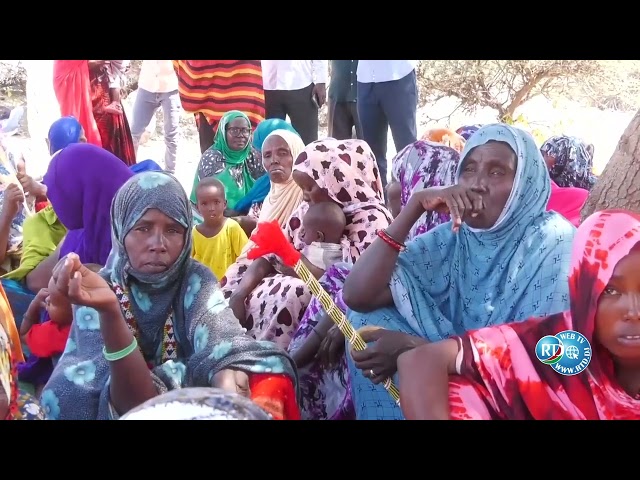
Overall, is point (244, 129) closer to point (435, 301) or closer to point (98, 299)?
point (435, 301)

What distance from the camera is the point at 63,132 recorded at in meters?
4.64

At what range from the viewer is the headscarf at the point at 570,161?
4.06 meters

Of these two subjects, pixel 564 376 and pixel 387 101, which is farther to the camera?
pixel 387 101

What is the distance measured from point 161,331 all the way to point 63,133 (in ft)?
7.43

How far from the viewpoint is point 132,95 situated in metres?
5.27

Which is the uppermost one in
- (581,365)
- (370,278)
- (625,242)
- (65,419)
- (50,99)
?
(50,99)

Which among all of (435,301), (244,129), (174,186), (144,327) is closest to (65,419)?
(144,327)

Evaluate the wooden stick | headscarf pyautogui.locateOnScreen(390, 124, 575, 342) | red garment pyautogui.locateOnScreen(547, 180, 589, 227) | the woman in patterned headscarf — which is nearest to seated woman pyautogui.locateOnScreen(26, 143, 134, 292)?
the woman in patterned headscarf

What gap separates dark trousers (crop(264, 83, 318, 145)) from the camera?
5152 millimetres

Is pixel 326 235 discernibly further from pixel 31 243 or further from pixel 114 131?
pixel 114 131

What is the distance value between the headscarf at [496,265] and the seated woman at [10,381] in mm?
1297

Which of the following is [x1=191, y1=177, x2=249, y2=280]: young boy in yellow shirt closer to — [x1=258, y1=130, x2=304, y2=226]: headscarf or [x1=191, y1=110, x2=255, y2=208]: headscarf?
[x1=258, y1=130, x2=304, y2=226]: headscarf

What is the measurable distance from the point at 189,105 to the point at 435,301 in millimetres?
2845

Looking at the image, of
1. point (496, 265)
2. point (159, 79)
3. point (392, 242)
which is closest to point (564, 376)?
point (496, 265)
